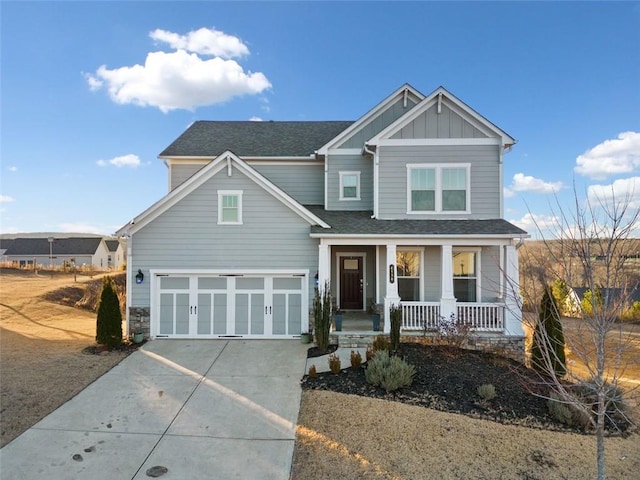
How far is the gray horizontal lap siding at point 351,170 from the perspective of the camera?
1294 centimetres

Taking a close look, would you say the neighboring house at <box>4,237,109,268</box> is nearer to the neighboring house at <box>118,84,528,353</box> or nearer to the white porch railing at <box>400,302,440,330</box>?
the neighboring house at <box>118,84,528,353</box>

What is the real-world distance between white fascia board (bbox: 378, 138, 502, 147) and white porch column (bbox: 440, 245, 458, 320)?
3543 millimetres

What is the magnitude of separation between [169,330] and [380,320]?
6997 mm

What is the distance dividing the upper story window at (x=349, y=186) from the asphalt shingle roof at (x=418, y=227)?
157 cm

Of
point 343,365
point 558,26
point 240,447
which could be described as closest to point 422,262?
point 343,365

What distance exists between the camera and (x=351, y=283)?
13.3 metres

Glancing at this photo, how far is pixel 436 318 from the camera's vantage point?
10.6 metres

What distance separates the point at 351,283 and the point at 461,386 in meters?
6.28

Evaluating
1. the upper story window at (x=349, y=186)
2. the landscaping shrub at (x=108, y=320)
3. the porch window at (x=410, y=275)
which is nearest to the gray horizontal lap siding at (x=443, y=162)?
the porch window at (x=410, y=275)

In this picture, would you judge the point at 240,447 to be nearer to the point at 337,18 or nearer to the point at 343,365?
the point at 343,365

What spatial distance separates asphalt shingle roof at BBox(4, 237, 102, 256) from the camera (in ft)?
168

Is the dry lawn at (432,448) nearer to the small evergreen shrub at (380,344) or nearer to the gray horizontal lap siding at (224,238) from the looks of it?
the small evergreen shrub at (380,344)

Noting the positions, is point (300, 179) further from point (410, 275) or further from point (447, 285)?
point (447, 285)

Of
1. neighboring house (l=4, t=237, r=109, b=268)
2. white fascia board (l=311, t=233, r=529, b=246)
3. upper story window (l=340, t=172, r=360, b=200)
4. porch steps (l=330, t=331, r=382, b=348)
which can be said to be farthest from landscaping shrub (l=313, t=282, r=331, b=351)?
neighboring house (l=4, t=237, r=109, b=268)
